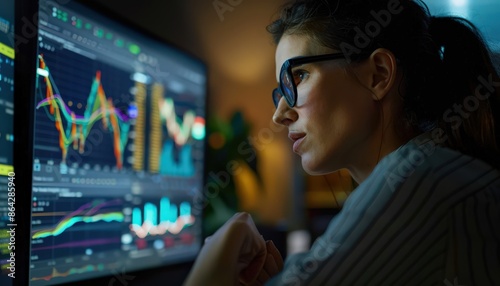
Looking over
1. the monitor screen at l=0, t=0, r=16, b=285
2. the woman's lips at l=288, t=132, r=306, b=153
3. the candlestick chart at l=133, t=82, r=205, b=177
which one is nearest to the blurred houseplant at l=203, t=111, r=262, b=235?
the candlestick chart at l=133, t=82, r=205, b=177

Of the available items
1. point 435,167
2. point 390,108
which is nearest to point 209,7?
point 390,108

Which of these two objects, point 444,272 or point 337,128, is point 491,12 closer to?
point 337,128

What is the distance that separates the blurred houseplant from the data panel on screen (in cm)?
14

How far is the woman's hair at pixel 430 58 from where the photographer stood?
2.66 feet

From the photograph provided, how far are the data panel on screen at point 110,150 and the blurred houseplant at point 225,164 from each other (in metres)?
0.14

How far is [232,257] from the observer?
0.67m

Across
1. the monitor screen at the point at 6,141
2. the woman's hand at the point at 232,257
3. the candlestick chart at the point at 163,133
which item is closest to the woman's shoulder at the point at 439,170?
the woman's hand at the point at 232,257

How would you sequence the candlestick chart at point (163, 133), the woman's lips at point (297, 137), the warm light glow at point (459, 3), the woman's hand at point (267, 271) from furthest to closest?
1. the warm light glow at point (459, 3)
2. the candlestick chart at point (163, 133)
3. the woman's lips at point (297, 137)
4. the woman's hand at point (267, 271)

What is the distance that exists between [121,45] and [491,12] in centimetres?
117

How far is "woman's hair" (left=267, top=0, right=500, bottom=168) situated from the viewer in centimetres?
81

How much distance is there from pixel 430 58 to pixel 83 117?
62 centimetres

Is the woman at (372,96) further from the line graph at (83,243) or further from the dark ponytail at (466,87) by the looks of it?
the line graph at (83,243)

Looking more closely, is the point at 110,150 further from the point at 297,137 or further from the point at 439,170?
the point at 439,170

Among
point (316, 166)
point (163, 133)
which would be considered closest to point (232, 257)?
point (316, 166)
